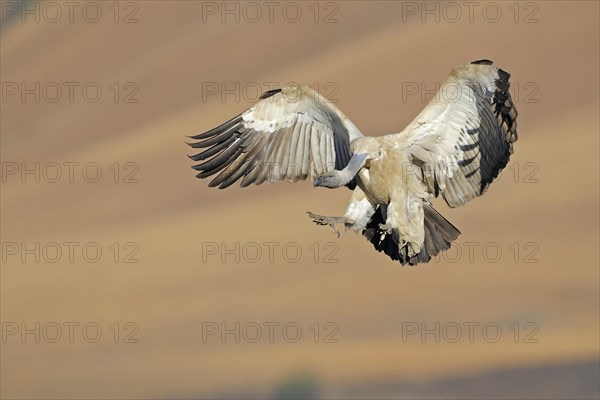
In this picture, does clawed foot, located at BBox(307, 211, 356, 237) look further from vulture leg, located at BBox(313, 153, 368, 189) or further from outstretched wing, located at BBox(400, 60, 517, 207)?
outstretched wing, located at BBox(400, 60, 517, 207)

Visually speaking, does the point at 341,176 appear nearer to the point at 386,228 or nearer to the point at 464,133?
the point at 386,228

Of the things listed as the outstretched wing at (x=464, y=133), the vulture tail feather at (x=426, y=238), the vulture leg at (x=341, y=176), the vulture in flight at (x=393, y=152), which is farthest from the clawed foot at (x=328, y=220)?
the outstretched wing at (x=464, y=133)

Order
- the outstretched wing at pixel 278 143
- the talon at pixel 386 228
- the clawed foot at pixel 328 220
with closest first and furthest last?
the clawed foot at pixel 328 220 → the talon at pixel 386 228 → the outstretched wing at pixel 278 143

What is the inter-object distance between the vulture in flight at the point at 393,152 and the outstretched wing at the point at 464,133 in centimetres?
1

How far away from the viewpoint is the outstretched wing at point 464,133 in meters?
13.9

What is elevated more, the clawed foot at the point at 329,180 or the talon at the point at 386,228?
the clawed foot at the point at 329,180

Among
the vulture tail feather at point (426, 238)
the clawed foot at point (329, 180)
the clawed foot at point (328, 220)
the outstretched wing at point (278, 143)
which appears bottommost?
the vulture tail feather at point (426, 238)

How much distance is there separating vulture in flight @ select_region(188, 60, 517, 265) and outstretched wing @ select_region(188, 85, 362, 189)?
0.04 feet

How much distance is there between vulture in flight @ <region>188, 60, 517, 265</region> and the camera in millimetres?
13633

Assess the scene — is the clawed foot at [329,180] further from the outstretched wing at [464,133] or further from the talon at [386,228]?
the outstretched wing at [464,133]

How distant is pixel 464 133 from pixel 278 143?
2075mm

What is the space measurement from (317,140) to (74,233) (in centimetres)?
2056

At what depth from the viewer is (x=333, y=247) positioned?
30203 mm

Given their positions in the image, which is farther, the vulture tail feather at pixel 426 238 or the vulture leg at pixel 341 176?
the vulture tail feather at pixel 426 238
